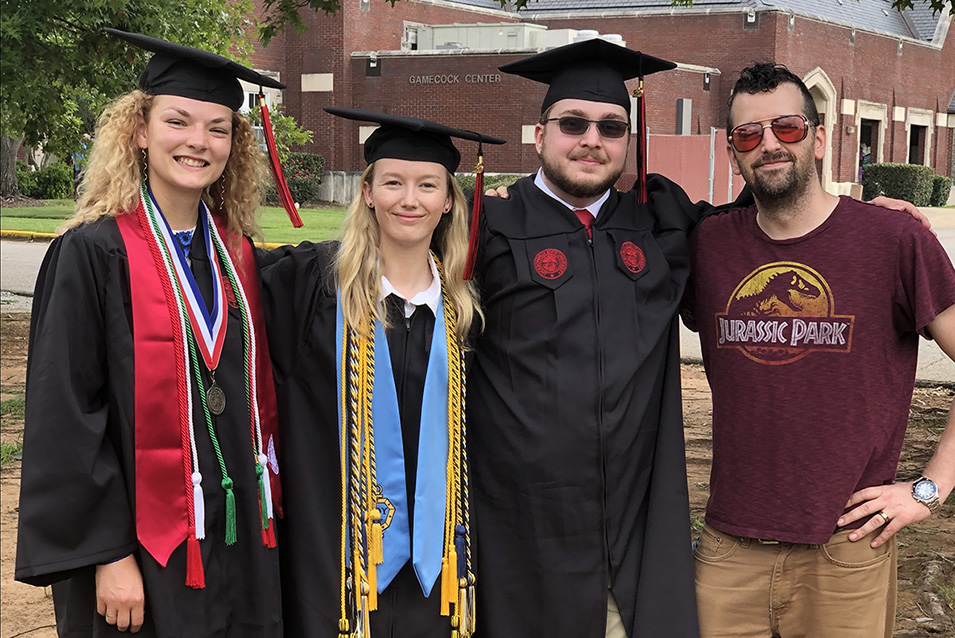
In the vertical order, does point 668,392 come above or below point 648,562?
above

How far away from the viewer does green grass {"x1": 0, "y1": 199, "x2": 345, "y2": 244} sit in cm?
1768

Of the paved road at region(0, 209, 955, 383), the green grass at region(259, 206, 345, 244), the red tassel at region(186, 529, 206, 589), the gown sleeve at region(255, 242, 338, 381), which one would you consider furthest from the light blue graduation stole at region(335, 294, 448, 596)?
the green grass at region(259, 206, 345, 244)

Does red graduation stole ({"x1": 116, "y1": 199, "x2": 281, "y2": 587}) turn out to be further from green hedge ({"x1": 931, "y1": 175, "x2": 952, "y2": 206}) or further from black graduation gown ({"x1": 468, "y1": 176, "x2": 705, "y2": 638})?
green hedge ({"x1": 931, "y1": 175, "x2": 952, "y2": 206})

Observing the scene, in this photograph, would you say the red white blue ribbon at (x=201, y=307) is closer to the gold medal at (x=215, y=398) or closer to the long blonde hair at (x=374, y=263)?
the gold medal at (x=215, y=398)

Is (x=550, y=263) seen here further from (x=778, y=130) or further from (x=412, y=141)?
(x=778, y=130)

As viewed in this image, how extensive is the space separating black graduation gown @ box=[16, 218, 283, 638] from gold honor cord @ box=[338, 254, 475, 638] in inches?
9.0

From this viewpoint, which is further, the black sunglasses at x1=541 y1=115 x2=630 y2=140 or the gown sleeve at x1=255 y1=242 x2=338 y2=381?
the black sunglasses at x1=541 y1=115 x2=630 y2=140

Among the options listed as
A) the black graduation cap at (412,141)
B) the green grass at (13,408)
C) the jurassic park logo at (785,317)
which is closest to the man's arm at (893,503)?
the jurassic park logo at (785,317)

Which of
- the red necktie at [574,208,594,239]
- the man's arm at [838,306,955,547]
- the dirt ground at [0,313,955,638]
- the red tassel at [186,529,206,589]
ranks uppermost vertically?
the red necktie at [574,208,594,239]

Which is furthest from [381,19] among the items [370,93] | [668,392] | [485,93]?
[668,392]

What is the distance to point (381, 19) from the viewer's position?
29828mm

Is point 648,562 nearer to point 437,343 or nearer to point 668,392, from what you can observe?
point 668,392

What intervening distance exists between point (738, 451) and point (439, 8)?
100ft

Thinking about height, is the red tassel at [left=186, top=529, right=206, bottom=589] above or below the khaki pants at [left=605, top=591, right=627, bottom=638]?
above
